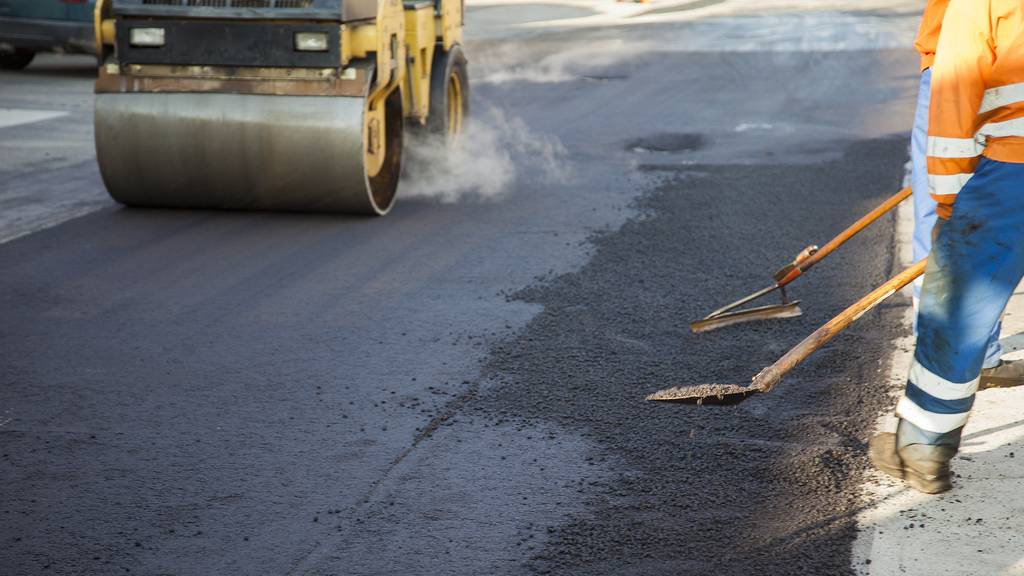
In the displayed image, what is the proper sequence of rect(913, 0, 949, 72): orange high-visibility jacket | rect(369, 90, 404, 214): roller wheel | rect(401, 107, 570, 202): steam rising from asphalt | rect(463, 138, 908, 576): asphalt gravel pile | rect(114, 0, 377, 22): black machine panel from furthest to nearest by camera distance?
rect(401, 107, 570, 202): steam rising from asphalt
rect(369, 90, 404, 214): roller wheel
rect(114, 0, 377, 22): black machine panel
rect(913, 0, 949, 72): orange high-visibility jacket
rect(463, 138, 908, 576): asphalt gravel pile

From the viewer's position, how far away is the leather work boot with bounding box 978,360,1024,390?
4934mm

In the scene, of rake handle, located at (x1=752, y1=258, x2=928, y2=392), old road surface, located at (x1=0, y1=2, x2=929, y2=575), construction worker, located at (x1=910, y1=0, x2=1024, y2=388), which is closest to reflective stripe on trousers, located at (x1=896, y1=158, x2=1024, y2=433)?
rake handle, located at (x1=752, y1=258, x2=928, y2=392)

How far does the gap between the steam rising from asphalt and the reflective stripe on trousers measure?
5.08 meters

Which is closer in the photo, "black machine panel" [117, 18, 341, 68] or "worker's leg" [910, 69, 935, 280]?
"worker's leg" [910, 69, 935, 280]

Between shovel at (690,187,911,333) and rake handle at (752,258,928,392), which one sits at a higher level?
rake handle at (752,258,928,392)

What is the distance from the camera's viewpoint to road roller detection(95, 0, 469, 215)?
7.54 metres

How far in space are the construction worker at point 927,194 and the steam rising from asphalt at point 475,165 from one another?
4.14 meters

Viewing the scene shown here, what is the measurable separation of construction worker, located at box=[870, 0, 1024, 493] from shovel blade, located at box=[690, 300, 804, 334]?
5.54ft

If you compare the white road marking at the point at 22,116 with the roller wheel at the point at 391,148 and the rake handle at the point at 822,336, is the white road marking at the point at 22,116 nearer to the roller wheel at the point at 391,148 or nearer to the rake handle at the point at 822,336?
the roller wheel at the point at 391,148

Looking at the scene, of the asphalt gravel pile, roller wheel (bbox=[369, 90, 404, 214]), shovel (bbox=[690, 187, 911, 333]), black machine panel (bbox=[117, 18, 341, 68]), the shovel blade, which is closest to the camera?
the asphalt gravel pile

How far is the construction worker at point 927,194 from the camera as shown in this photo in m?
4.88


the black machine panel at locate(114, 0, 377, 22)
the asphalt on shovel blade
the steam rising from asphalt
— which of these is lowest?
the steam rising from asphalt

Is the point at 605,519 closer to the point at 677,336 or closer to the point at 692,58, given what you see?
the point at 677,336

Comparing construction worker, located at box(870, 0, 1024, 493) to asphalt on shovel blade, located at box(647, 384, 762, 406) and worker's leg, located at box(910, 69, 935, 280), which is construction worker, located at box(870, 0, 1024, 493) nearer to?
asphalt on shovel blade, located at box(647, 384, 762, 406)
